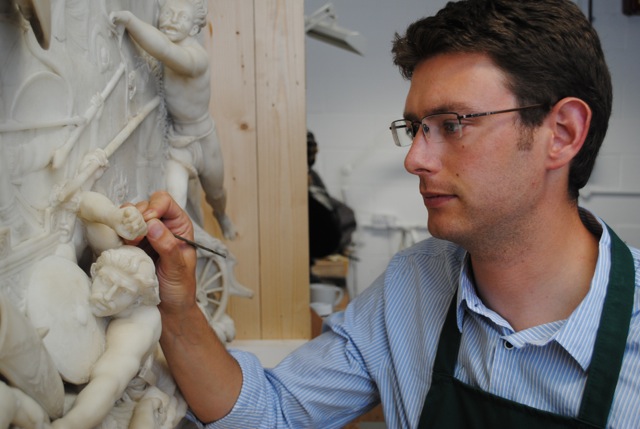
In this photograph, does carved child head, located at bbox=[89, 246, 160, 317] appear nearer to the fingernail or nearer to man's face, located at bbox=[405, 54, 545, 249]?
the fingernail

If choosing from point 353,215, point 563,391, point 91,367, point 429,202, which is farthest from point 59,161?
point 353,215

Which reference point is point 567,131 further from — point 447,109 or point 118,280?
point 118,280

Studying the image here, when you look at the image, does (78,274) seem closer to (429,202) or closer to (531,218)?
(429,202)

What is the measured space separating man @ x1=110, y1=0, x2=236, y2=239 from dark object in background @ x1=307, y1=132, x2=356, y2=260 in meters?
1.46

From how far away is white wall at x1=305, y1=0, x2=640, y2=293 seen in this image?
3.34 m

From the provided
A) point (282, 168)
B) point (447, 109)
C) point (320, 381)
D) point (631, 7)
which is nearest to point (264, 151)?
point (282, 168)

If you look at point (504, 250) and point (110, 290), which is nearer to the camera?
point (110, 290)

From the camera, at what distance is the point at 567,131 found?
1.13m

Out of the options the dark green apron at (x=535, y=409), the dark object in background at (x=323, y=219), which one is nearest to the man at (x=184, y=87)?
the dark green apron at (x=535, y=409)

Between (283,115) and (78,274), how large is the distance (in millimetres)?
1159

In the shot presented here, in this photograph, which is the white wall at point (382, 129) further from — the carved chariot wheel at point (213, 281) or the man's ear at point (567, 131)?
the man's ear at point (567, 131)

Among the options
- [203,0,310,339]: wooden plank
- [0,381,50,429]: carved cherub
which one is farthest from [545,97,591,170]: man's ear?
[203,0,310,339]: wooden plank

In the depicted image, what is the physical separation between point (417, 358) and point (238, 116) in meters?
0.99

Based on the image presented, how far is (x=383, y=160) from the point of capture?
11.9 feet
